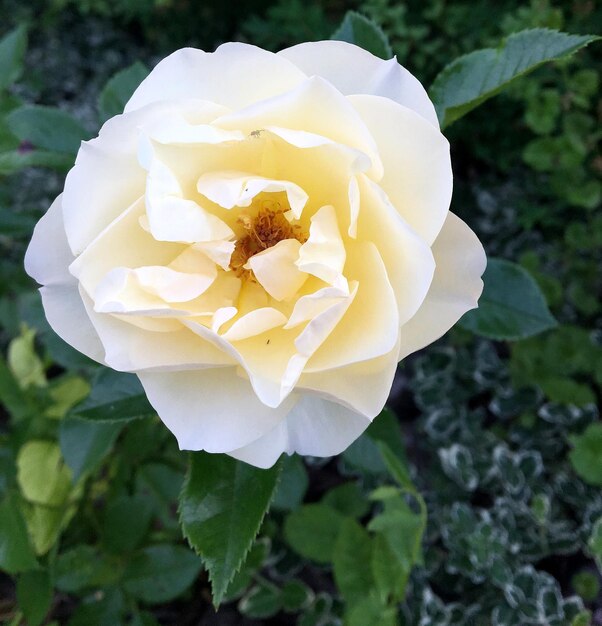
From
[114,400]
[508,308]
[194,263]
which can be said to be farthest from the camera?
[508,308]

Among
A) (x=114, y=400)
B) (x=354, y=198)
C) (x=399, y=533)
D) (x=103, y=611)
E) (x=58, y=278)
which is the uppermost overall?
(x=354, y=198)

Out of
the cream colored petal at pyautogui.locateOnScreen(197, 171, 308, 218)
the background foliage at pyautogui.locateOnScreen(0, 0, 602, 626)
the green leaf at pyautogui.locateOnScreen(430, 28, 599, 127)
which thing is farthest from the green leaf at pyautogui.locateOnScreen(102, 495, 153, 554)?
the green leaf at pyautogui.locateOnScreen(430, 28, 599, 127)

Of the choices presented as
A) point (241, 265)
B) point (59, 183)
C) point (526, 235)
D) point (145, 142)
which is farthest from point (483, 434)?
point (59, 183)

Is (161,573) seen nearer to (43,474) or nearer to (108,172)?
(43,474)

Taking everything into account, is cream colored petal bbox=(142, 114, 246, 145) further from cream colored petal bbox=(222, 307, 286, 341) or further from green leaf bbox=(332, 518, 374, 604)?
green leaf bbox=(332, 518, 374, 604)

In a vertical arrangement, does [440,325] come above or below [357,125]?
below

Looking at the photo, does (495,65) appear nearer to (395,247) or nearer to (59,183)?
(395,247)

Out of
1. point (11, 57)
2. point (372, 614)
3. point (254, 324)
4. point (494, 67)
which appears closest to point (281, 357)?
point (254, 324)

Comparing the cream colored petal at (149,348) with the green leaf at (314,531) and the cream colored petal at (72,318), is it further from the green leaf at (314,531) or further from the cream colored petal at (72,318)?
the green leaf at (314,531)
